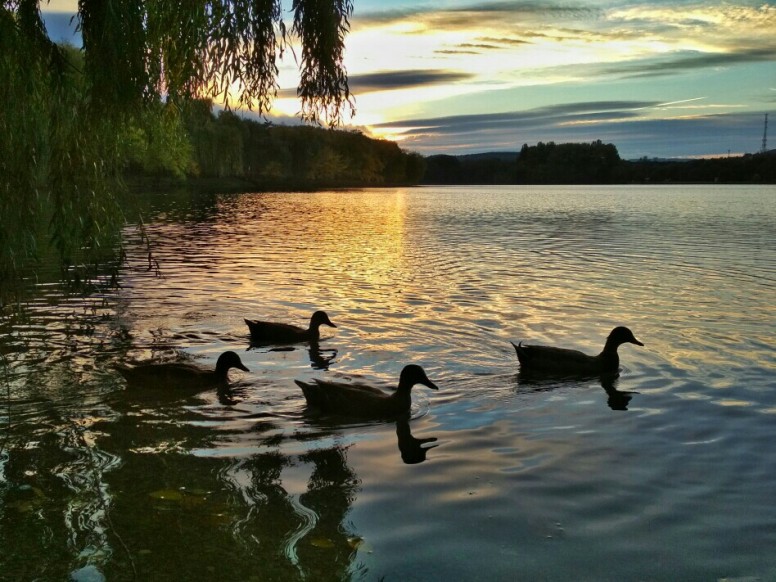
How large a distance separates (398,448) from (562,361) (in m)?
4.33

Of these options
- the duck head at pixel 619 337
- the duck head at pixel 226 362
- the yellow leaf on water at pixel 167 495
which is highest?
the duck head at pixel 619 337

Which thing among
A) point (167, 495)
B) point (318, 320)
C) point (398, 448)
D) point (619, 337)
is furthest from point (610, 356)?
point (167, 495)

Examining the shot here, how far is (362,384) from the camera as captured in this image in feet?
33.6

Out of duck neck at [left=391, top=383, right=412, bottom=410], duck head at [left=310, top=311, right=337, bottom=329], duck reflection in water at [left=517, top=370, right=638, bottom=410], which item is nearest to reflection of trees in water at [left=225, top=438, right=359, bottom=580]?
duck neck at [left=391, top=383, right=412, bottom=410]

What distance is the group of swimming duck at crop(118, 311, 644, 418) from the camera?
31.9 ft

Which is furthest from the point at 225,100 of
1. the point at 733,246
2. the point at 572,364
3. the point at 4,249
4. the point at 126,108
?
the point at 733,246

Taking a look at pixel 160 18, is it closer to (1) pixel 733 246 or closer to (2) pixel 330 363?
(2) pixel 330 363

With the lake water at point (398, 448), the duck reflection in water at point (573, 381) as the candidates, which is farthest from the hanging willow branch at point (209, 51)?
the duck reflection in water at point (573, 381)

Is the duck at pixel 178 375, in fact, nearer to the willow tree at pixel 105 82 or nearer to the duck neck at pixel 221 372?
the duck neck at pixel 221 372

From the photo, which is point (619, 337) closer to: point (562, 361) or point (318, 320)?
point (562, 361)

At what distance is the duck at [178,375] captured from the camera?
10.6 m

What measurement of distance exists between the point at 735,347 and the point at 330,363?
24.9 ft

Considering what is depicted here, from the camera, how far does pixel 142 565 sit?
5.66m

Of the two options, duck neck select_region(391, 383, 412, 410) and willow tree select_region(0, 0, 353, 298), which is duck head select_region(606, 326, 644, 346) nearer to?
duck neck select_region(391, 383, 412, 410)
